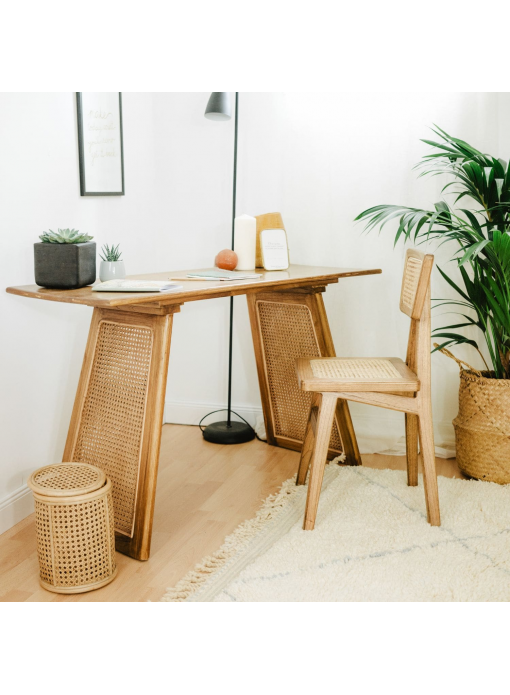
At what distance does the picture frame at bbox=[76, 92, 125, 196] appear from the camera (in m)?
2.45

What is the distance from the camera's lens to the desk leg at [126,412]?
6.22ft

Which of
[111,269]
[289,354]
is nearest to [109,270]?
[111,269]

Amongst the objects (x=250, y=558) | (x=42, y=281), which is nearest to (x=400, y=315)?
(x=250, y=558)

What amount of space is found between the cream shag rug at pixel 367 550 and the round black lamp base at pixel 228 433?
572 millimetres

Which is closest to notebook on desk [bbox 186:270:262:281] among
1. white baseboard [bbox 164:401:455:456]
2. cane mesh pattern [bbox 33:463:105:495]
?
cane mesh pattern [bbox 33:463:105:495]

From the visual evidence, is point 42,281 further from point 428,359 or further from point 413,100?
point 413,100

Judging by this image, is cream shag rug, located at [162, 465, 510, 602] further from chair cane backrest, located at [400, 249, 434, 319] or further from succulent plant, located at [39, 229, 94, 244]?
succulent plant, located at [39, 229, 94, 244]

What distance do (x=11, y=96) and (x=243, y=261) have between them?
0.99 metres

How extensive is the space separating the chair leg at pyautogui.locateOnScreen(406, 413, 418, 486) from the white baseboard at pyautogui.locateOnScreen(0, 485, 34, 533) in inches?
52.9

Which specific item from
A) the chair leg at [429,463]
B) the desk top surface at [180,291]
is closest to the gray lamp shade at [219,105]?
the desk top surface at [180,291]

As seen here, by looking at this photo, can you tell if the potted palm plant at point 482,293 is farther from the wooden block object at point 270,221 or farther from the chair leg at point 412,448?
the wooden block object at point 270,221

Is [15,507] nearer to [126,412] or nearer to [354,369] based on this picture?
[126,412]

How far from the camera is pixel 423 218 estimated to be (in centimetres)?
228

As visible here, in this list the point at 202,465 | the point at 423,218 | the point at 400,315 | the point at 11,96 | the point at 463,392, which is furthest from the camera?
the point at 400,315
